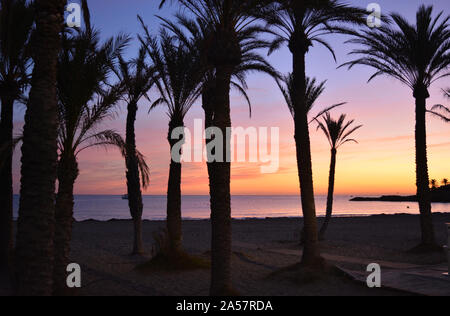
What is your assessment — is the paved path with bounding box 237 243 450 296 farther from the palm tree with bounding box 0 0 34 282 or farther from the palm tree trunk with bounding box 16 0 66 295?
the palm tree with bounding box 0 0 34 282

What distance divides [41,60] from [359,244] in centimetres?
1773

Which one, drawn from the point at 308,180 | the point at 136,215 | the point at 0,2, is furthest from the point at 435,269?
the point at 0,2

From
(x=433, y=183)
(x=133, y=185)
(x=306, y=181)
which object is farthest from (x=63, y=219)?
(x=433, y=183)

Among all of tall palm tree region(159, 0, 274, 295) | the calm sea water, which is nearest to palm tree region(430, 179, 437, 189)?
the calm sea water

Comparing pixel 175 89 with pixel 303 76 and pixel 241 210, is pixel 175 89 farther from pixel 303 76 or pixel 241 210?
pixel 241 210

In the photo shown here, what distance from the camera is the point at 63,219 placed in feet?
30.3

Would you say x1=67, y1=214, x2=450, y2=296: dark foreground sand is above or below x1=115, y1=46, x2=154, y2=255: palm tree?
below

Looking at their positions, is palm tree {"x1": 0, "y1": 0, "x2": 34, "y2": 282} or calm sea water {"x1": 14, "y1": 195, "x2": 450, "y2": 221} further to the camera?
calm sea water {"x1": 14, "y1": 195, "x2": 450, "y2": 221}

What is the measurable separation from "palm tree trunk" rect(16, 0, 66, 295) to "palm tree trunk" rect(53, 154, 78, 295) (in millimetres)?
2727

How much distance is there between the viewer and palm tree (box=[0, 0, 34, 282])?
40.0 feet

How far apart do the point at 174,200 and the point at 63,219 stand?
5222 mm

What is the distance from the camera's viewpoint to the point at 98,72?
1003 centimetres

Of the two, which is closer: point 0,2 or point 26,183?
point 26,183
